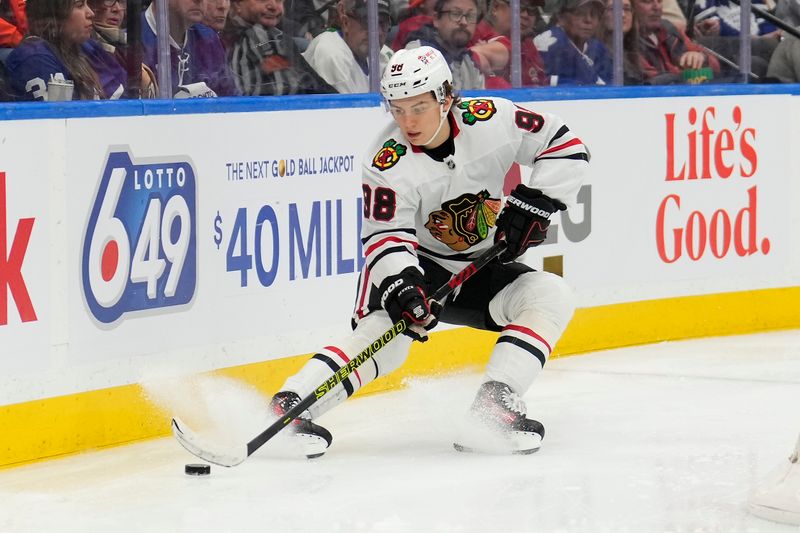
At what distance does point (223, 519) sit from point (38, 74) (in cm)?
142

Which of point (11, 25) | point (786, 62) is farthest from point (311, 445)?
point (786, 62)

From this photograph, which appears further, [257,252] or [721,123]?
[721,123]

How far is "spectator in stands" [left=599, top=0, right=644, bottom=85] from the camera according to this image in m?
5.94

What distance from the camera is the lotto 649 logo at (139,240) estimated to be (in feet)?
13.5

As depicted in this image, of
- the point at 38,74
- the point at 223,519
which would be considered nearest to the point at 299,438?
the point at 223,519

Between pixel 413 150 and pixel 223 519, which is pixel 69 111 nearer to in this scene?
pixel 413 150

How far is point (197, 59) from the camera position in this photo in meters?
4.58

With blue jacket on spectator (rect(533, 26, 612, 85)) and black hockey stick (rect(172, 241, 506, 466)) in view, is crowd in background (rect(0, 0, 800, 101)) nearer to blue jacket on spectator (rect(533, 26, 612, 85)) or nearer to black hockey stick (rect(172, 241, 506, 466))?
blue jacket on spectator (rect(533, 26, 612, 85))

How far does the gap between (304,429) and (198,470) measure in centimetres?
33

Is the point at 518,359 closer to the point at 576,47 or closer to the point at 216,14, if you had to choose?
the point at 216,14

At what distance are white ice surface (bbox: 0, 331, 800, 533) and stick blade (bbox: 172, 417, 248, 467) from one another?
0.05 metres

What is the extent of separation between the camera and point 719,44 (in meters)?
6.18

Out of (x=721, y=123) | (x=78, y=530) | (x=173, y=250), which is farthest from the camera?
(x=721, y=123)

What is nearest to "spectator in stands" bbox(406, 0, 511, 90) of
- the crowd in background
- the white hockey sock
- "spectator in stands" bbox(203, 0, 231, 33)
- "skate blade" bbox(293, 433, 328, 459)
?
the crowd in background
